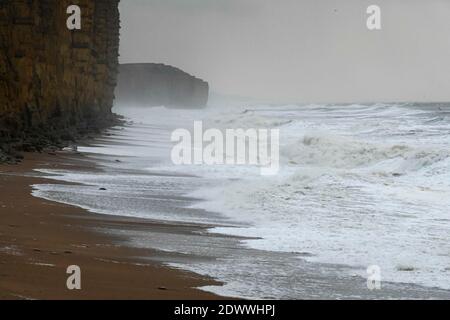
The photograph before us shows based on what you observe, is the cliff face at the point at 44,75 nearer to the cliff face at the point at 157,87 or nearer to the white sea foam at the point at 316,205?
the white sea foam at the point at 316,205

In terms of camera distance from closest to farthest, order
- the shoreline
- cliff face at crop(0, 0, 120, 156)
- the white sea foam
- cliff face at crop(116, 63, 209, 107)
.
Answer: the shoreline → the white sea foam → cliff face at crop(0, 0, 120, 156) → cliff face at crop(116, 63, 209, 107)

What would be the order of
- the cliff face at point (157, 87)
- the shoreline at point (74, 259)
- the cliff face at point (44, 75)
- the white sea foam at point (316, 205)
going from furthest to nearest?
the cliff face at point (157, 87), the cliff face at point (44, 75), the white sea foam at point (316, 205), the shoreline at point (74, 259)

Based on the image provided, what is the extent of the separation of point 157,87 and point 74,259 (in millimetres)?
127186

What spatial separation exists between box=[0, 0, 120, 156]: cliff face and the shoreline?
385 inches

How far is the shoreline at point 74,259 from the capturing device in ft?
20.4

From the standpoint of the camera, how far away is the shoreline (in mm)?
6211

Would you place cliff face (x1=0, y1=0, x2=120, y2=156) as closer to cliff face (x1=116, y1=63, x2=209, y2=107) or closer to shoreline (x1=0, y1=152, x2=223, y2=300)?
shoreline (x1=0, y1=152, x2=223, y2=300)

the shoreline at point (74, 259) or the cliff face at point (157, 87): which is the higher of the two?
the cliff face at point (157, 87)

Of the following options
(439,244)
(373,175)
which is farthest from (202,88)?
(439,244)

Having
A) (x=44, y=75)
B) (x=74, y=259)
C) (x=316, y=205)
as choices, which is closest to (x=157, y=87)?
(x=44, y=75)

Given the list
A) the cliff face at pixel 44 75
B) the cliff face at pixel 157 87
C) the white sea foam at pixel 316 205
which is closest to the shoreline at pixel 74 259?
the white sea foam at pixel 316 205

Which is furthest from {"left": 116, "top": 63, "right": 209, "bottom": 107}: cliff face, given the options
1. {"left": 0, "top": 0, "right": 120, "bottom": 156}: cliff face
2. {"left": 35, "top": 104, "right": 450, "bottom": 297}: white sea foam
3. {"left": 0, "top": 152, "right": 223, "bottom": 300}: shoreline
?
{"left": 0, "top": 152, "right": 223, "bottom": 300}: shoreline

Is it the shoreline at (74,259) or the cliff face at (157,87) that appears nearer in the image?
the shoreline at (74,259)

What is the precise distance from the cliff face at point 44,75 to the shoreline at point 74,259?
9767 millimetres
